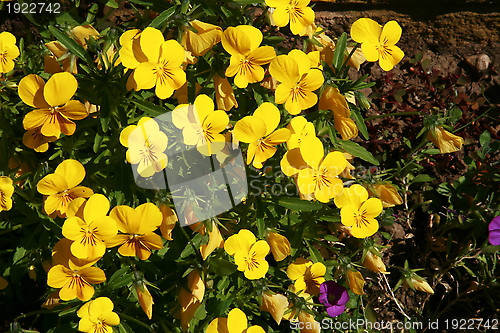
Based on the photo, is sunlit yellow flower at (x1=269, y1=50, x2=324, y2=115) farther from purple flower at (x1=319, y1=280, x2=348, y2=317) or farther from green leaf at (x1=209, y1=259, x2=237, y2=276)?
purple flower at (x1=319, y1=280, x2=348, y2=317)

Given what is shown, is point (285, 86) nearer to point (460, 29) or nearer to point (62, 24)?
point (62, 24)

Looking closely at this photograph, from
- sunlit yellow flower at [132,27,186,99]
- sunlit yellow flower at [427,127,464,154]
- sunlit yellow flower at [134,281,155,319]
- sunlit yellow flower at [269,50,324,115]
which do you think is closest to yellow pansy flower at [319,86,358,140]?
sunlit yellow flower at [269,50,324,115]

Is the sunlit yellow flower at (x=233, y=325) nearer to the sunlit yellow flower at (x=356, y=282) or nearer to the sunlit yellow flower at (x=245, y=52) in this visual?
the sunlit yellow flower at (x=356, y=282)

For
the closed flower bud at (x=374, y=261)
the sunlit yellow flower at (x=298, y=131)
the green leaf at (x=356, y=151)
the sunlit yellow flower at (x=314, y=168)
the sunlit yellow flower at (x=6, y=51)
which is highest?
the sunlit yellow flower at (x=6, y=51)

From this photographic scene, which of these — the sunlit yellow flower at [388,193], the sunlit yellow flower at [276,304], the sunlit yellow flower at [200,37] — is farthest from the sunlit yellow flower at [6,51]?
the sunlit yellow flower at [388,193]

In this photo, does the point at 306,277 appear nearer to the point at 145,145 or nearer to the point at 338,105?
the point at 338,105

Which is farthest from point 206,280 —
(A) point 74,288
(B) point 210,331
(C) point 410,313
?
(C) point 410,313

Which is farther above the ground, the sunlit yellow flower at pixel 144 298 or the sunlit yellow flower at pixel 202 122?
the sunlit yellow flower at pixel 202 122
